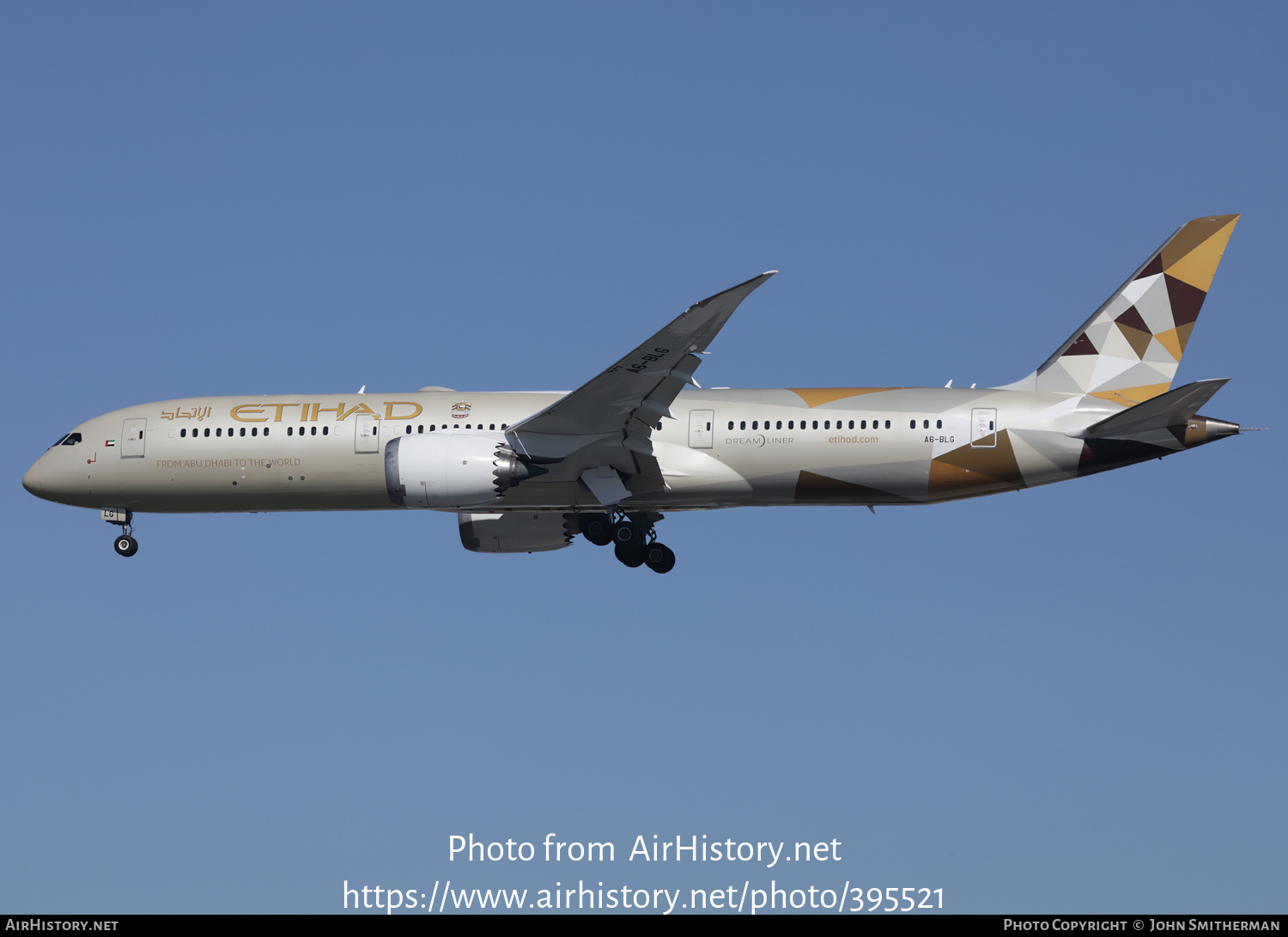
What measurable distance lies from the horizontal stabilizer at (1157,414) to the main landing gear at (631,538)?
29.7 ft

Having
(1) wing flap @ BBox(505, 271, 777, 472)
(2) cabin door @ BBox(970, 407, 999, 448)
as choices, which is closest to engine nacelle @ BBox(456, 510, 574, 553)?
(1) wing flap @ BBox(505, 271, 777, 472)

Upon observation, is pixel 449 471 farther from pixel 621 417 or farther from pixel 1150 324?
pixel 1150 324

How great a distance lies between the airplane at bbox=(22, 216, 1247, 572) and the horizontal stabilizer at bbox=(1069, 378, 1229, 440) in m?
0.04

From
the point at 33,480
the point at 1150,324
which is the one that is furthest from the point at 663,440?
the point at 33,480

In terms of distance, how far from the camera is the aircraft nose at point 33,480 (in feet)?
112

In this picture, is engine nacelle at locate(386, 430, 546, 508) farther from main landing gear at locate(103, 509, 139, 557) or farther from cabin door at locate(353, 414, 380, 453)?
main landing gear at locate(103, 509, 139, 557)

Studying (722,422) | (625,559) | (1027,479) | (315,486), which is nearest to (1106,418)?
(1027,479)

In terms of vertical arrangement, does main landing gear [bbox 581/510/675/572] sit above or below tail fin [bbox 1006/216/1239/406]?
below

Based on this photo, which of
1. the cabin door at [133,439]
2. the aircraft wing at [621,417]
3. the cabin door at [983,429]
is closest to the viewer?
the aircraft wing at [621,417]

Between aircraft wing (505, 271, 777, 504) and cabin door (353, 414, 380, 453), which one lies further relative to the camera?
cabin door (353, 414, 380, 453)

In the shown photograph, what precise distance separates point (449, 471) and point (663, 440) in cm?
451

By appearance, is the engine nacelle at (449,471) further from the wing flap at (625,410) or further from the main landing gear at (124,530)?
the main landing gear at (124,530)

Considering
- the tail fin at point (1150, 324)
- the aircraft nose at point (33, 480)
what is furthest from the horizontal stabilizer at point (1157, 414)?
the aircraft nose at point (33, 480)

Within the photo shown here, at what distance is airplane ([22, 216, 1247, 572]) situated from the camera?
97.7 ft
